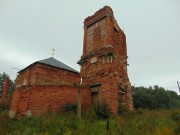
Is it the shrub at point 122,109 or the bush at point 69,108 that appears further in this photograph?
the shrub at point 122,109

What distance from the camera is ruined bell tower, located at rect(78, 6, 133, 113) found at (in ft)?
54.7

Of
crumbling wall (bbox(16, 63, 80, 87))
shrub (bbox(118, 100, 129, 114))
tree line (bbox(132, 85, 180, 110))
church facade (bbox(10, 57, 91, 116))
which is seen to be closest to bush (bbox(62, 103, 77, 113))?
church facade (bbox(10, 57, 91, 116))

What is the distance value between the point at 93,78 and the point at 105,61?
84.2 inches

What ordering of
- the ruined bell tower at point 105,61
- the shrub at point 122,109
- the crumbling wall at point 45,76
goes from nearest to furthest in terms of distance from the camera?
the shrub at point 122,109 → the ruined bell tower at point 105,61 → the crumbling wall at point 45,76

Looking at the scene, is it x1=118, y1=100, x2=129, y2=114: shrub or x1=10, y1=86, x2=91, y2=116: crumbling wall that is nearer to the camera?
x1=10, y1=86, x2=91, y2=116: crumbling wall

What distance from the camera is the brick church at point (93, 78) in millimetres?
14109

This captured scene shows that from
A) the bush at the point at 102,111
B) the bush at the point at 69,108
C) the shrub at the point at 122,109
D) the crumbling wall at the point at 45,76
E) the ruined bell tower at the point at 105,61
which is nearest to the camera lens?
the bush at the point at 102,111

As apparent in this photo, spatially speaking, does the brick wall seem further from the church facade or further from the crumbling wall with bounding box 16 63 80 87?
the crumbling wall with bounding box 16 63 80 87

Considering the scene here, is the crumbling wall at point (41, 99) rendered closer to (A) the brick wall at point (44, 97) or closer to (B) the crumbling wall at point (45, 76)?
(A) the brick wall at point (44, 97)

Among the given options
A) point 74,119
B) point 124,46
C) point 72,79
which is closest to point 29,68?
point 72,79

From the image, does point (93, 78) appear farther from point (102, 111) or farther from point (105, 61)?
point (102, 111)

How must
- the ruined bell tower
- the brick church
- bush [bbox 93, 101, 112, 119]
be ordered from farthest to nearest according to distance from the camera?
the ruined bell tower → the brick church → bush [bbox 93, 101, 112, 119]

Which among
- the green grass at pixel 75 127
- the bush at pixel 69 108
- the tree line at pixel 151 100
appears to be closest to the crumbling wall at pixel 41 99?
the bush at pixel 69 108

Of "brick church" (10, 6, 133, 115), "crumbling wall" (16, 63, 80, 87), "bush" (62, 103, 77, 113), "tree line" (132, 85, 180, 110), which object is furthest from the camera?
"tree line" (132, 85, 180, 110)
